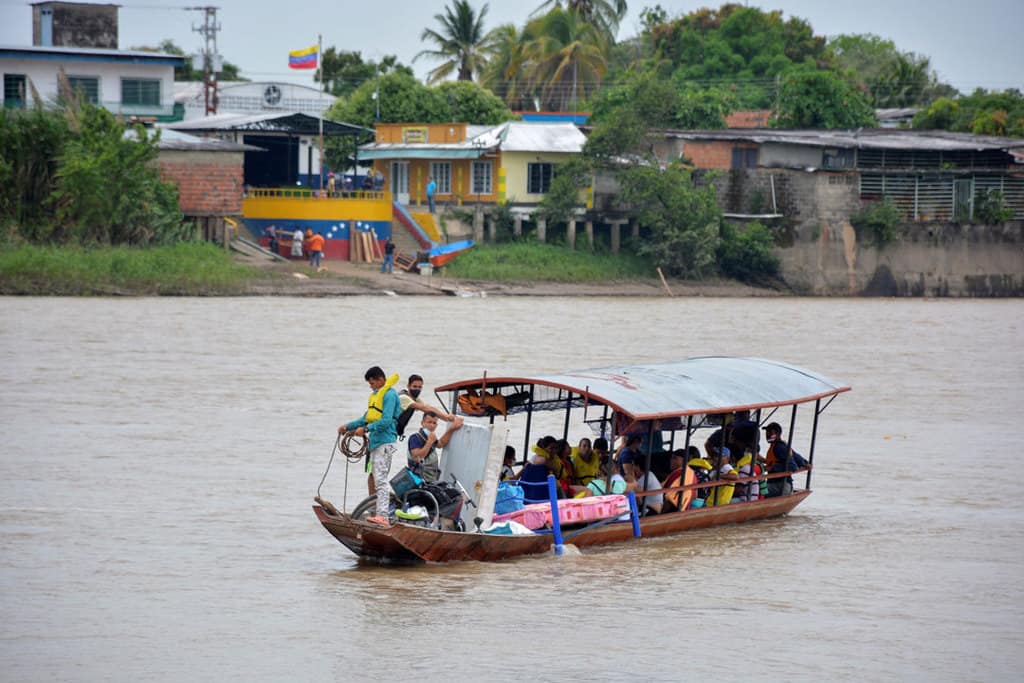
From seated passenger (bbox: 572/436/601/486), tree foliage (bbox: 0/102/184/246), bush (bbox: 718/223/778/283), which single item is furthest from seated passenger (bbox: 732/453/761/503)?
bush (bbox: 718/223/778/283)

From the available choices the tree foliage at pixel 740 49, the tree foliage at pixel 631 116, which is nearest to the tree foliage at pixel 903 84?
the tree foliage at pixel 740 49

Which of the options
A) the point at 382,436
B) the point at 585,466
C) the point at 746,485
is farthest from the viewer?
the point at 746,485

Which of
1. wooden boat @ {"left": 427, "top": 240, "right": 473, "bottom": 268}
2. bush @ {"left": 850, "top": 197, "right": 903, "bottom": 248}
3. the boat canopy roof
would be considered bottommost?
A: the boat canopy roof

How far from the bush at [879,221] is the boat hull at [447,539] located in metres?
27.9

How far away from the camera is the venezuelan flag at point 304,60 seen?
134 ft

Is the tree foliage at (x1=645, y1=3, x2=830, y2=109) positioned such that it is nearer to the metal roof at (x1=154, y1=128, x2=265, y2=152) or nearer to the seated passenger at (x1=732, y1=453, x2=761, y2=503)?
the metal roof at (x1=154, y1=128, x2=265, y2=152)

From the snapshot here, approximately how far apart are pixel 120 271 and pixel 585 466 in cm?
2170

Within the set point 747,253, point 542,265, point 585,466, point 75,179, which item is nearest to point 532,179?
point 542,265

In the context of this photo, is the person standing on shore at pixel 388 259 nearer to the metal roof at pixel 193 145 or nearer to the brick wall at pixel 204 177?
the brick wall at pixel 204 177

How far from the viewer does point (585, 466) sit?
40.1 ft

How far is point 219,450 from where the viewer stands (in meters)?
15.9

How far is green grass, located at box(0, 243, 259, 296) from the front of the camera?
30.9 metres

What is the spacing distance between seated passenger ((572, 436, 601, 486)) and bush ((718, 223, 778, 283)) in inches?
1055

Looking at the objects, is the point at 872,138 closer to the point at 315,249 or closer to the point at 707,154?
the point at 707,154
